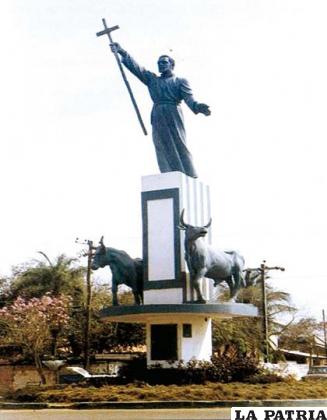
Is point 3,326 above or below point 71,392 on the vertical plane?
above

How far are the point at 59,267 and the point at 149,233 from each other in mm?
15490

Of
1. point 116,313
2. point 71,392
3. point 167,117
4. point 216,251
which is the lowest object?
point 71,392

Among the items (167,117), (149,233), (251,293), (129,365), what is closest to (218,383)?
(129,365)

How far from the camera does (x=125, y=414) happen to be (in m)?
17.4

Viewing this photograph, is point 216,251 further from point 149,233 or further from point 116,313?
point 116,313

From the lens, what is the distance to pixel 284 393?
64.0 feet

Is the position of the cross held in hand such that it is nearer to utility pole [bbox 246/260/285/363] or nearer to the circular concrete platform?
the circular concrete platform

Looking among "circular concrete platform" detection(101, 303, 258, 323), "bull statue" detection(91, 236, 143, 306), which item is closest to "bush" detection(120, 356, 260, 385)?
"circular concrete platform" detection(101, 303, 258, 323)

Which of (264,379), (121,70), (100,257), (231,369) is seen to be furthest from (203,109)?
(264,379)

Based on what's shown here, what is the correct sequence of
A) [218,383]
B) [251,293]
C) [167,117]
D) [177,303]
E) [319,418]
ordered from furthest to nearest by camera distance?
1. [251,293]
2. [167,117]
3. [177,303]
4. [218,383]
5. [319,418]

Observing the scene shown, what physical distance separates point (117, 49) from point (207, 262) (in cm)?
857

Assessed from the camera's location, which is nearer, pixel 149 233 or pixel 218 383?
pixel 218 383

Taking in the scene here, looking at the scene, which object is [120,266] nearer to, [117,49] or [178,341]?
[178,341]

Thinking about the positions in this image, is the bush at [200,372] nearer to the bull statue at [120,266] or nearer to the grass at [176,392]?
the grass at [176,392]
